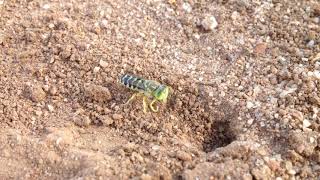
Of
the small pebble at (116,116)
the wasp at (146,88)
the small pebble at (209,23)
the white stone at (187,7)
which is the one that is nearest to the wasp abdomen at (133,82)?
the wasp at (146,88)

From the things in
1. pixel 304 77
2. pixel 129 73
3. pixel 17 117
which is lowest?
pixel 17 117

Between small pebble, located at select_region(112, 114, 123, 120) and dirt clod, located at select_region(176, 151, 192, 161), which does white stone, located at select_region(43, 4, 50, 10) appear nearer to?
small pebble, located at select_region(112, 114, 123, 120)

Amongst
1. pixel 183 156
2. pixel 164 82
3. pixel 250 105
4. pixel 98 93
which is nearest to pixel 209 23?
pixel 164 82

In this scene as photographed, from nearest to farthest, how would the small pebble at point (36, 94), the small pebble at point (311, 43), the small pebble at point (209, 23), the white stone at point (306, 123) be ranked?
the white stone at point (306, 123), the small pebble at point (36, 94), the small pebble at point (311, 43), the small pebble at point (209, 23)

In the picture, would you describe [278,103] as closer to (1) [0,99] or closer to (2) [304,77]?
(2) [304,77]

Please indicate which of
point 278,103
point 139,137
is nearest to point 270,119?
point 278,103

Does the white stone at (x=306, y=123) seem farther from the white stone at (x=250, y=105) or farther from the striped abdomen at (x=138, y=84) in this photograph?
the striped abdomen at (x=138, y=84)
